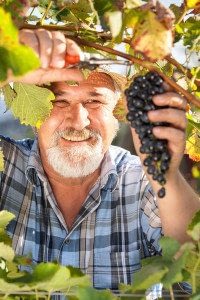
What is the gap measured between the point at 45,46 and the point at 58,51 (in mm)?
24

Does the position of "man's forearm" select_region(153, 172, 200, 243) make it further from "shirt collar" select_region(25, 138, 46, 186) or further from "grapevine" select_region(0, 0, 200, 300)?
"shirt collar" select_region(25, 138, 46, 186)

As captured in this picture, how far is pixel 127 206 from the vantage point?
2100 millimetres

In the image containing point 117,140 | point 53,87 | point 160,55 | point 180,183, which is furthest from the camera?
point 117,140

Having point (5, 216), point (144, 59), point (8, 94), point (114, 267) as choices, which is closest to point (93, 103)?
point (114, 267)

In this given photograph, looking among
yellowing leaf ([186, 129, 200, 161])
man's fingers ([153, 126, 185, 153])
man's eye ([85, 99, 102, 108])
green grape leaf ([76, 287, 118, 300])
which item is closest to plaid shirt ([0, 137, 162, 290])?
man's eye ([85, 99, 102, 108])

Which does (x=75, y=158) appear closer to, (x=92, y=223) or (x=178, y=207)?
(x=92, y=223)

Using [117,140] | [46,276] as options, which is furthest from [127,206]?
[117,140]

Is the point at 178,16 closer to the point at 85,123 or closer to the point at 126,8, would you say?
the point at 126,8

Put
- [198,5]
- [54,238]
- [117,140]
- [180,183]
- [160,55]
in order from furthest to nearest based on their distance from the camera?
[117,140] < [54,238] < [180,183] < [198,5] < [160,55]

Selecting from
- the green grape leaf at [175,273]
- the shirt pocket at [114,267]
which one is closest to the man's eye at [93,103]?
the shirt pocket at [114,267]

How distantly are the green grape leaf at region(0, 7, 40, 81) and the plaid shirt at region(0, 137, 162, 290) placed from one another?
1.18 m

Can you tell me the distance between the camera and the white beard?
2045 millimetres

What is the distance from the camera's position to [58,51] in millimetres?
1003

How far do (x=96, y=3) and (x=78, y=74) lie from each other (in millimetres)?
128
